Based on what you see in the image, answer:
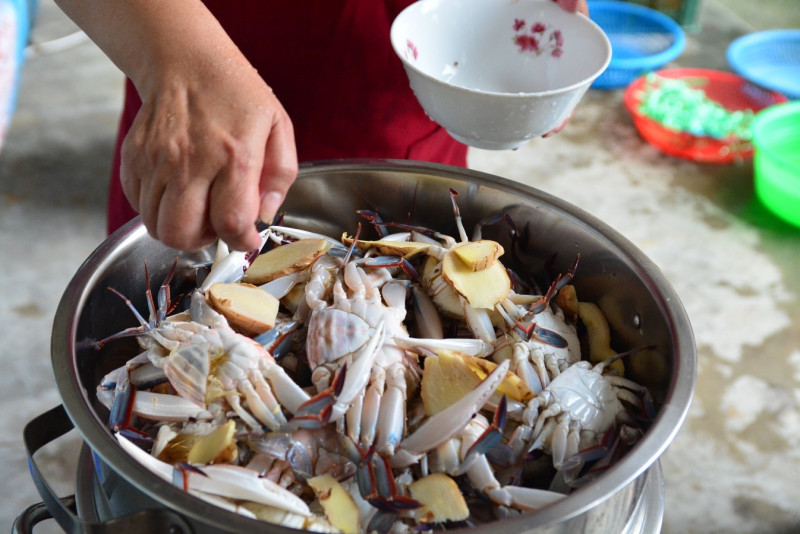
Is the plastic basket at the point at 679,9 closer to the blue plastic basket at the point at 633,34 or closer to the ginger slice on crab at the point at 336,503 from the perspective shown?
the blue plastic basket at the point at 633,34

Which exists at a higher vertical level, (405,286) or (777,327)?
(405,286)

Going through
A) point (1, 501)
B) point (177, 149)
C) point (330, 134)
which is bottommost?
point (1, 501)

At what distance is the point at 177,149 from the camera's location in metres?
0.58

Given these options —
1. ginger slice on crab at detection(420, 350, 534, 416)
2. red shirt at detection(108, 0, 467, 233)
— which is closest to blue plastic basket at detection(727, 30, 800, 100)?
red shirt at detection(108, 0, 467, 233)

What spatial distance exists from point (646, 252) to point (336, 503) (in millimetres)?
1545

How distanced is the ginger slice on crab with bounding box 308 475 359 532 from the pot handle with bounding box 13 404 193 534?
113mm

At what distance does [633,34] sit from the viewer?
114 inches

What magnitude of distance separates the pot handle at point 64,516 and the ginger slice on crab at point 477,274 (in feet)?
1.14

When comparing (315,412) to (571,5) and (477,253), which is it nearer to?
(477,253)

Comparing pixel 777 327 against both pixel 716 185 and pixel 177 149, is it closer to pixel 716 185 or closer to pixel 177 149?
pixel 716 185

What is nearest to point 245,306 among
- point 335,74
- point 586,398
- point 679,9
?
point 586,398

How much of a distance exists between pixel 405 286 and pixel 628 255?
0.23 metres

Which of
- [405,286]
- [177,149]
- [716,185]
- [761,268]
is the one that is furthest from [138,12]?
[716,185]

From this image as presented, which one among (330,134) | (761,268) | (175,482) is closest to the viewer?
(175,482)
